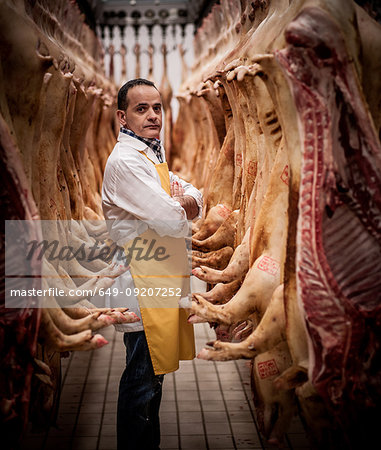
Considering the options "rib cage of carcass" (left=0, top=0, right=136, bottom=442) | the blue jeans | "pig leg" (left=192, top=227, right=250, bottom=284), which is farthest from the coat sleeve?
the blue jeans

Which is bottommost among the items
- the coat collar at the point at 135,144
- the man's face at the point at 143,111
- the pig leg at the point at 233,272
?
the pig leg at the point at 233,272

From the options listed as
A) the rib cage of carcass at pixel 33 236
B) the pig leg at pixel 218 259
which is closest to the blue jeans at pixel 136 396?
the rib cage of carcass at pixel 33 236

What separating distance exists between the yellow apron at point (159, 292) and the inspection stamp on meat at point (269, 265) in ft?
1.58

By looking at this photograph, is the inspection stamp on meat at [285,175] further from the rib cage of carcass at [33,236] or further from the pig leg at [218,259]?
the pig leg at [218,259]

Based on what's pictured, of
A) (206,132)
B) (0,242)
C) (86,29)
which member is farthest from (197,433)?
(86,29)

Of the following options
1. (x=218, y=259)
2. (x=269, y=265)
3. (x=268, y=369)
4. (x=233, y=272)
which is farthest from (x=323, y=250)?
(x=218, y=259)

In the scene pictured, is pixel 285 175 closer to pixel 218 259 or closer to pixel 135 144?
pixel 135 144

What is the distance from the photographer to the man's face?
275 centimetres

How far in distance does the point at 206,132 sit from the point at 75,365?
96.4 inches

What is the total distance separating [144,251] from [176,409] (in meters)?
1.48

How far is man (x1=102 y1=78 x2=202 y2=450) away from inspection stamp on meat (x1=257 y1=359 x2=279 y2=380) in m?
0.53

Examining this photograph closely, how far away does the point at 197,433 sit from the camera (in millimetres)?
3377

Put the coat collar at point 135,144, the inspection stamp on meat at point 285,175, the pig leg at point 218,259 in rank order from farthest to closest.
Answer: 1. the pig leg at point 218,259
2. the coat collar at point 135,144
3. the inspection stamp on meat at point 285,175

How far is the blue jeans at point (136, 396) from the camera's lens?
272 cm
